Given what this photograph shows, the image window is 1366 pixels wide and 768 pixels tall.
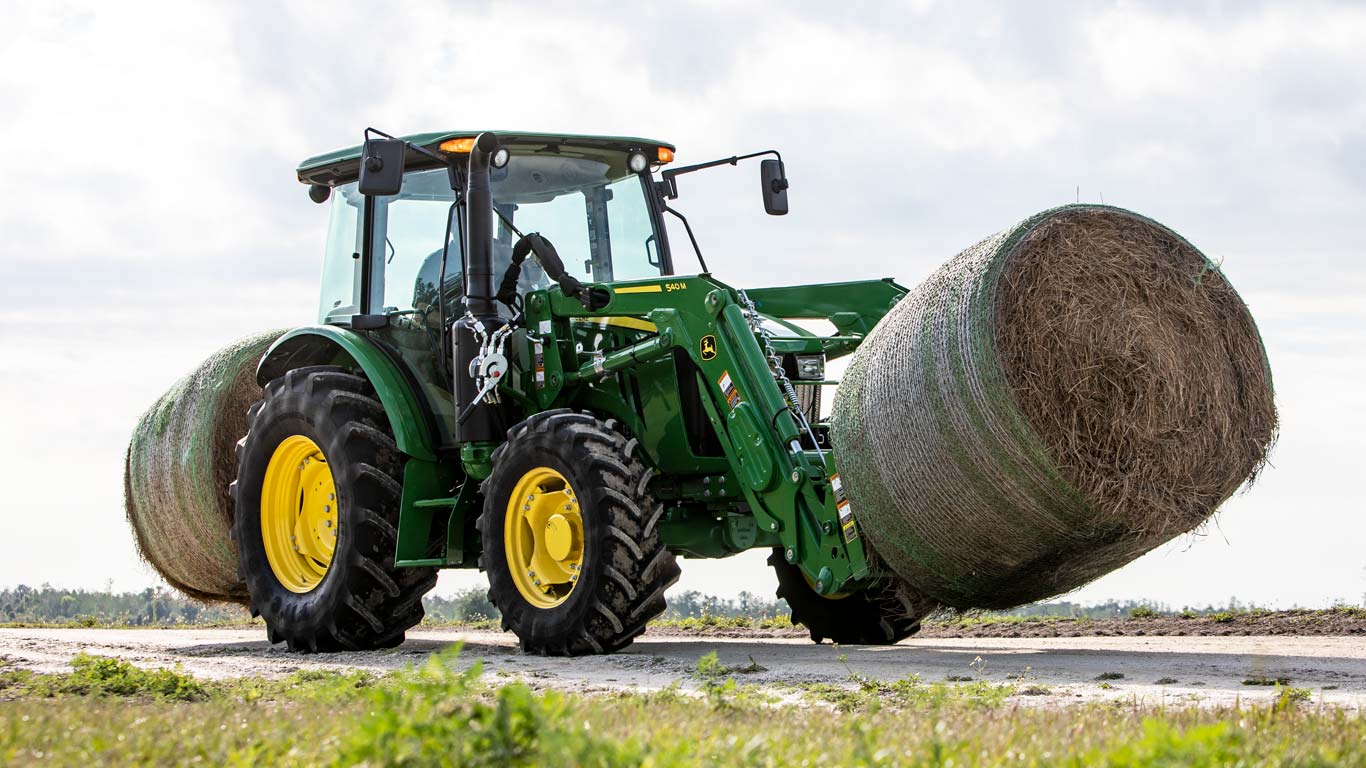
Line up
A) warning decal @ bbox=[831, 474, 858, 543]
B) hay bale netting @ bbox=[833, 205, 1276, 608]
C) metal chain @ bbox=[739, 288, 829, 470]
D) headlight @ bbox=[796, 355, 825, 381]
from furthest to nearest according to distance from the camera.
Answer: headlight @ bbox=[796, 355, 825, 381] < metal chain @ bbox=[739, 288, 829, 470] < warning decal @ bbox=[831, 474, 858, 543] < hay bale netting @ bbox=[833, 205, 1276, 608]

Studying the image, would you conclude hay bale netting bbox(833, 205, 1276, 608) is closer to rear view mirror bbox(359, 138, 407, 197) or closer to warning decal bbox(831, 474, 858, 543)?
warning decal bbox(831, 474, 858, 543)

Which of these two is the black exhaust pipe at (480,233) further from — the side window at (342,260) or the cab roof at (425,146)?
the side window at (342,260)

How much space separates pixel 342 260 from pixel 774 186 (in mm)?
2796

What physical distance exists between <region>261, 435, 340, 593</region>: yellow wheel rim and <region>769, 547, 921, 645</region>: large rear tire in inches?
109

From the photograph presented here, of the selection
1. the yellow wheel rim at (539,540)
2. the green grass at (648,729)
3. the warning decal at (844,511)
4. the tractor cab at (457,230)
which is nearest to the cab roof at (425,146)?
the tractor cab at (457,230)

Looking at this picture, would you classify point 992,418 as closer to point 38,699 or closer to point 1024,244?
point 1024,244

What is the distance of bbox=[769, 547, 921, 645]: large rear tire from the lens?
31.0 ft

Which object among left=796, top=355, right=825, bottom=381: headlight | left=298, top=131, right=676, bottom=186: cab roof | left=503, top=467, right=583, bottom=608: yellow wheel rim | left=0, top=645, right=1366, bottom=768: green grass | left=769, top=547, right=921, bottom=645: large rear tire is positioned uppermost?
left=298, top=131, right=676, bottom=186: cab roof

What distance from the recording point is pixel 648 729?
4500 mm

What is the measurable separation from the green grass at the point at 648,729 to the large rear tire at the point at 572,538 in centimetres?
198

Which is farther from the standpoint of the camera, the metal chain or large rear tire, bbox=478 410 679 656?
the metal chain

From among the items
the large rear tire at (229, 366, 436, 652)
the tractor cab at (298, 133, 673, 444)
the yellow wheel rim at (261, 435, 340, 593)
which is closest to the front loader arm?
the tractor cab at (298, 133, 673, 444)

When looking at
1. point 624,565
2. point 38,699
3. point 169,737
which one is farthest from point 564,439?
point 169,737

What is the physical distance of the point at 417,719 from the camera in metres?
3.90
